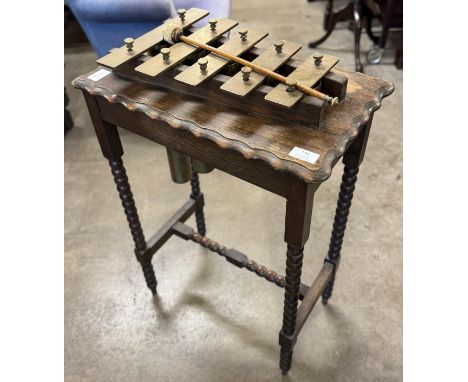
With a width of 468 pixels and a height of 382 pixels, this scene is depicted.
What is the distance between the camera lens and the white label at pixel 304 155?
857 mm

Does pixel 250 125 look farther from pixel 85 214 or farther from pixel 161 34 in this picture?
pixel 85 214

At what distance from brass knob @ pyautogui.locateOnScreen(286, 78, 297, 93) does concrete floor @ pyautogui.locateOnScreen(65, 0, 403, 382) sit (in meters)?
1.05

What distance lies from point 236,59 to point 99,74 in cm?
40

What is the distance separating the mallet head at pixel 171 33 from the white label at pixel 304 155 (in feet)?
1.56

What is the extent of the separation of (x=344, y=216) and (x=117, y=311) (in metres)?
1.00

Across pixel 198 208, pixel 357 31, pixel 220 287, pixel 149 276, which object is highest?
pixel 357 31

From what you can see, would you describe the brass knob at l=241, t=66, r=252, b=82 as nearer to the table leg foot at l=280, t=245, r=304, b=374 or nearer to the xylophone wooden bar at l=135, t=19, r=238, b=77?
the xylophone wooden bar at l=135, t=19, r=238, b=77

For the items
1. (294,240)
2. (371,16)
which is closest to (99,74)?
(294,240)

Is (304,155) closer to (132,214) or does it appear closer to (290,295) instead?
(290,295)

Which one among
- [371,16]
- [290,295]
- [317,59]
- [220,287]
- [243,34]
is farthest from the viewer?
[371,16]

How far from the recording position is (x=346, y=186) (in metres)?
1.26

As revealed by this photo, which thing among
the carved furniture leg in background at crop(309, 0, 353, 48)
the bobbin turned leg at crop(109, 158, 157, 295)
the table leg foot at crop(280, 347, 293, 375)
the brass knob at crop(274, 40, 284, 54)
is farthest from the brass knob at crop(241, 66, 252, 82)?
the carved furniture leg in background at crop(309, 0, 353, 48)

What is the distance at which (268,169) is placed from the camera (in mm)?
916

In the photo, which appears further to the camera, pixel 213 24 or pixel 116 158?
pixel 116 158
